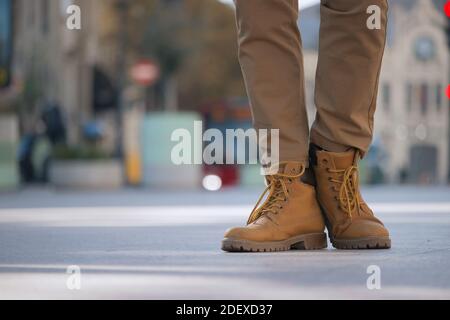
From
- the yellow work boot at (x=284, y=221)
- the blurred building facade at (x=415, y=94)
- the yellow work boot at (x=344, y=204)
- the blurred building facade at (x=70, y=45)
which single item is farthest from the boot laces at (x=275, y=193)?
the blurred building facade at (x=415, y=94)

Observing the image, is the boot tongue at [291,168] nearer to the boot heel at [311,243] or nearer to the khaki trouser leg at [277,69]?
the khaki trouser leg at [277,69]

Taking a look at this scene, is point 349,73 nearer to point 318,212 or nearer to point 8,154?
point 318,212

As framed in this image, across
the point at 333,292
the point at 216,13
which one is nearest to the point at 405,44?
the point at 216,13

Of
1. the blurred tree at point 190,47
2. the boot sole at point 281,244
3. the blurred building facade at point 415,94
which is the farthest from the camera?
the blurred building facade at point 415,94

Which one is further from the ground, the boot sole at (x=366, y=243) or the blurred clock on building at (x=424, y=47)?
the blurred clock on building at (x=424, y=47)

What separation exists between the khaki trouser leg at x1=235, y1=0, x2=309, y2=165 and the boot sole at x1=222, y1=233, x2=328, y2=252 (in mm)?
309

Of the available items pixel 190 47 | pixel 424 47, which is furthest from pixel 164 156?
pixel 424 47

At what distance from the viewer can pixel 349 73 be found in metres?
5.34

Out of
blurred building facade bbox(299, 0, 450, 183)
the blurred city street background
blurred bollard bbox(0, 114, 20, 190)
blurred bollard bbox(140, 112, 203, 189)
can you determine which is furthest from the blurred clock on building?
blurred bollard bbox(0, 114, 20, 190)

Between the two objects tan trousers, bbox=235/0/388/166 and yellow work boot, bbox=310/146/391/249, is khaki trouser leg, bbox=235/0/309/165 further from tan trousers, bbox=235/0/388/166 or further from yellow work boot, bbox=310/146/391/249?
yellow work boot, bbox=310/146/391/249

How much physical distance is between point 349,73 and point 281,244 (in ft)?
2.40

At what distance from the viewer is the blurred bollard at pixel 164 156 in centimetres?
2280

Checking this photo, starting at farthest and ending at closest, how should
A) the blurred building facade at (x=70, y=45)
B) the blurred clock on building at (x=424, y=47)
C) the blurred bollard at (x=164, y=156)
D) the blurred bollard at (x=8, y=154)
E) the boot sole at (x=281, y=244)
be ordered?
the blurred clock on building at (x=424, y=47) → the blurred building facade at (x=70, y=45) → the blurred bollard at (x=164, y=156) → the blurred bollard at (x=8, y=154) → the boot sole at (x=281, y=244)
